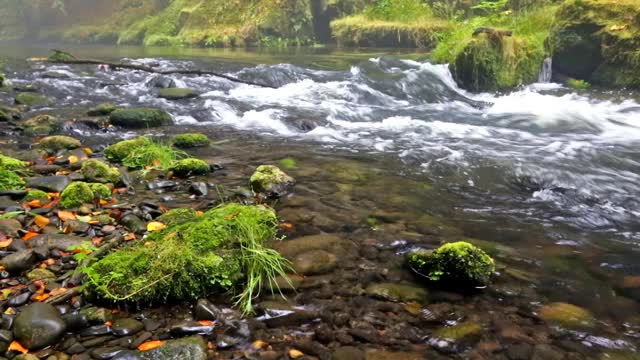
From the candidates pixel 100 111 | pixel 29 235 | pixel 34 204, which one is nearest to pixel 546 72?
pixel 100 111

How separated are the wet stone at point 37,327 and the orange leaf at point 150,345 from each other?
481mm

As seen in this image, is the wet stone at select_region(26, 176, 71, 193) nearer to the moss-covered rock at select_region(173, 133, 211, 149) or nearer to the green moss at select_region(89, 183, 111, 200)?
the green moss at select_region(89, 183, 111, 200)

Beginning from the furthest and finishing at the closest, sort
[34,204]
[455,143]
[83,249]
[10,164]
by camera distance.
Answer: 1. [455,143]
2. [10,164]
3. [34,204]
4. [83,249]

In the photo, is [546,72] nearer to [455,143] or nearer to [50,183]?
[455,143]

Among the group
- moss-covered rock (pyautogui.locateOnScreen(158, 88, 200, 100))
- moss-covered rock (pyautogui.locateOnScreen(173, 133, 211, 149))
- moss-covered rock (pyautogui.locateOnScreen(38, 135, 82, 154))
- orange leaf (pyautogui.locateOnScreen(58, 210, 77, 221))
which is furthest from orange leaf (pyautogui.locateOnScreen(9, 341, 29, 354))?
moss-covered rock (pyautogui.locateOnScreen(158, 88, 200, 100))

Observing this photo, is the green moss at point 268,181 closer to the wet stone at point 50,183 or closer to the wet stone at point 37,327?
the wet stone at point 50,183

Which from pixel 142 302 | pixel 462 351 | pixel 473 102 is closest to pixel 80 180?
pixel 142 302

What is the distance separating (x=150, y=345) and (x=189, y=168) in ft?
10.6

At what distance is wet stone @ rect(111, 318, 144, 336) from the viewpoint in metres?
2.88

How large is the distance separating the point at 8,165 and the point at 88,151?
1403 millimetres

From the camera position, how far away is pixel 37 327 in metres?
2.75

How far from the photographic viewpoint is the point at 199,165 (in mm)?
5801

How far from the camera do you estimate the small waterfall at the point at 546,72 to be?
511 inches

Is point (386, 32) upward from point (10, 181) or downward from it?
upward
